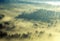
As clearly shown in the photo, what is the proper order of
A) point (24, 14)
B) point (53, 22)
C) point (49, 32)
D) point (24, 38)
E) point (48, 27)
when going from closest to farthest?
point (24, 38)
point (49, 32)
point (48, 27)
point (53, 22)
point (24, 14)

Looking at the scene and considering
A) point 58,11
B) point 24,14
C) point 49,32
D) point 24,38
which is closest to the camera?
point 24,38

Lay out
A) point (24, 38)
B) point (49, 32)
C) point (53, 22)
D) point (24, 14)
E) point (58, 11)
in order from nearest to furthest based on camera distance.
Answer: point (24, 38)
point (49, 32)
point (53, 22)
point (24, 14)
point (58, 11)

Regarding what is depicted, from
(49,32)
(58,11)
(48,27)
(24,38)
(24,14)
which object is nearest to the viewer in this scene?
(24,38)

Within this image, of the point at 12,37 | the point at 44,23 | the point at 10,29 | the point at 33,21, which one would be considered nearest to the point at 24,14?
the point at 33,21

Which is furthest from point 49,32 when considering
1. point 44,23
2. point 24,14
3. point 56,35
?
point 24,14

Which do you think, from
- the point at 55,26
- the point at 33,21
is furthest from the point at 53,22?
the point at 33,21

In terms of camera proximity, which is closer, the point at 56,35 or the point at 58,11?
the point at 56,35

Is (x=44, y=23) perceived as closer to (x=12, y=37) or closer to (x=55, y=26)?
(x=55, y=26)

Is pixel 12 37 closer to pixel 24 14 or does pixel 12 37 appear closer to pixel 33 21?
pixel 33 21

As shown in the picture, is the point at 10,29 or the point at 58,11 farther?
the point at 58,11
